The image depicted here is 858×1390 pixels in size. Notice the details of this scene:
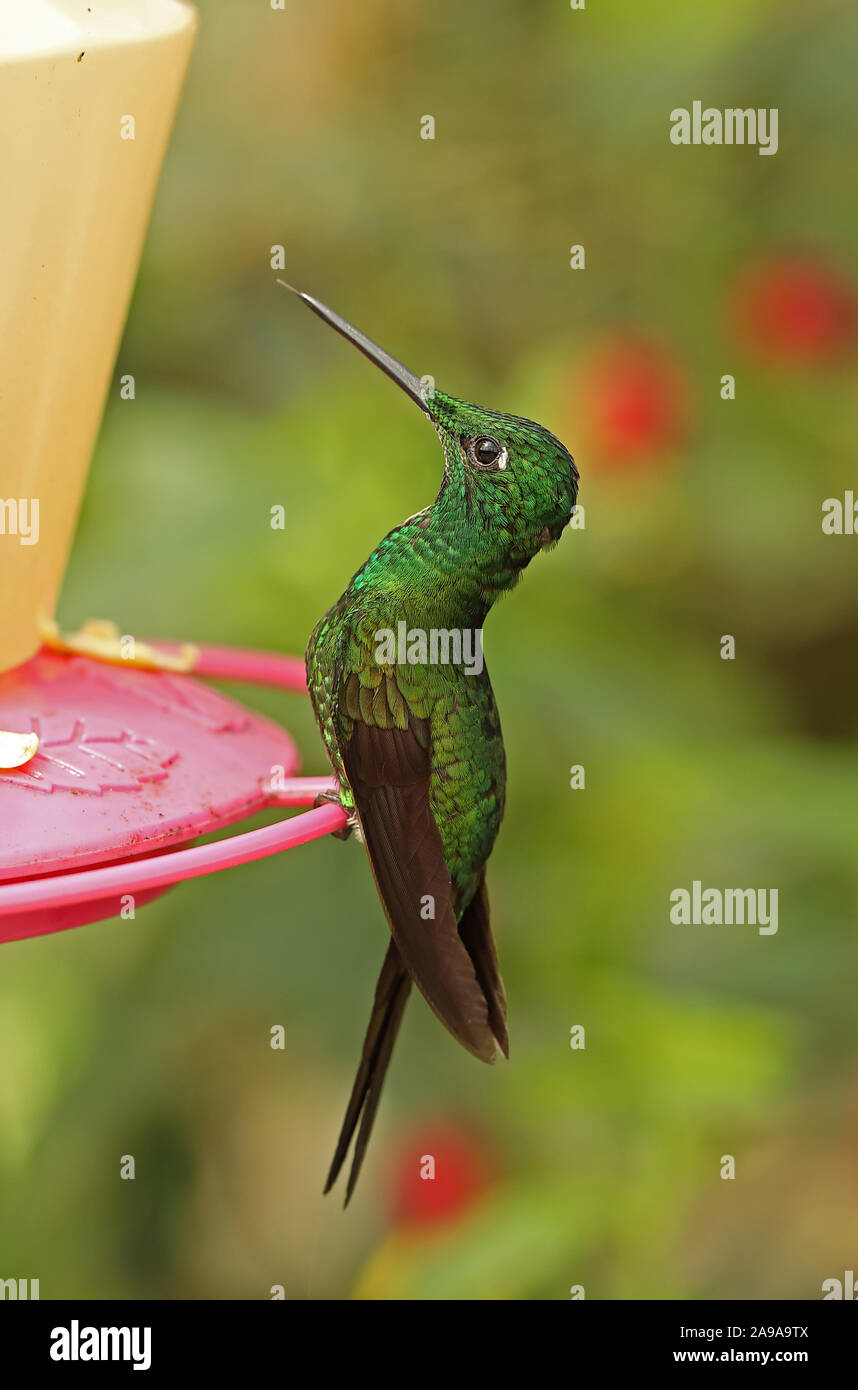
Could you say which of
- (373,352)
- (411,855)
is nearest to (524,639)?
(411,855)

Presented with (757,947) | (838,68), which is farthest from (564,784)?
(838,68)

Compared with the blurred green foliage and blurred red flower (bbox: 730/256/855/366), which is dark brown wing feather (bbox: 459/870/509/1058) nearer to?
the blurred green foliage

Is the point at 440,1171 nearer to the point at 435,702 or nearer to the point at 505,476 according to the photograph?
the point at 435,702

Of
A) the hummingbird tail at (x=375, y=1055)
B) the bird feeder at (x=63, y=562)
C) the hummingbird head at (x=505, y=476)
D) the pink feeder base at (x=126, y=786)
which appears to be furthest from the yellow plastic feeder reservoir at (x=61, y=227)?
the hummingbird tail at (x=375, y=1055)

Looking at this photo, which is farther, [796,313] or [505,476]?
[796,313]

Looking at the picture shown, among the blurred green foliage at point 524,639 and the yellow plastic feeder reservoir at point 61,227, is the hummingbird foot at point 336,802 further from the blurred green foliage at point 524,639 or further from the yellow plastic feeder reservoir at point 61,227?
the blurred green foliage at point 524,639

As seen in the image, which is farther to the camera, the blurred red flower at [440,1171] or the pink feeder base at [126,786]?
the blurred red flower at [440,1171]

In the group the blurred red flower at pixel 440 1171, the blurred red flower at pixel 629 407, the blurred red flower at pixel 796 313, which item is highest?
the blurred red flower at pixel 796 313

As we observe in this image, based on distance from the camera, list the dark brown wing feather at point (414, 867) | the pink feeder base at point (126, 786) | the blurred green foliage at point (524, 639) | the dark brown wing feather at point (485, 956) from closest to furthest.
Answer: the pink feeder base at point (126, 786)
the dark brown wing feather at point (414, 867)
the dark brown wing feather at point (485, 956)
the blurred green foliage at point (524, 639)
